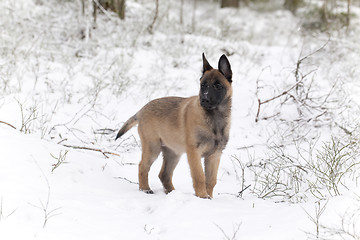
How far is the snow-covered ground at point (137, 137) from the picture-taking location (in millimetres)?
2893

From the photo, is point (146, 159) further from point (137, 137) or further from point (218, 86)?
point (137, 137)

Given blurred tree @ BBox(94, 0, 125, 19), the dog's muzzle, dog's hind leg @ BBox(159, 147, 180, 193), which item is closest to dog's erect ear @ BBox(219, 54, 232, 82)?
the dog's muzzle

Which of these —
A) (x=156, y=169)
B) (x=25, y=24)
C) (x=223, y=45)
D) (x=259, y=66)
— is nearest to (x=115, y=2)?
(x=25, y=24)

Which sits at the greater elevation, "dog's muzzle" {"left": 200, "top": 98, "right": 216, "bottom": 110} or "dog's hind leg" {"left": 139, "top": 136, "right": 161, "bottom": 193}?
"dog's muzzle" {"left": 200, "top": 98, "right": 216, "bottom": 110}

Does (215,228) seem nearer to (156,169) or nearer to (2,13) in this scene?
(156,169)

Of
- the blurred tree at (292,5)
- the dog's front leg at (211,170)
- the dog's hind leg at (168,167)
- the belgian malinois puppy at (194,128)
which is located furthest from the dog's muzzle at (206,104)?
the blurred tree at (292,5)

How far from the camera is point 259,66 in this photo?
8938 millimetres

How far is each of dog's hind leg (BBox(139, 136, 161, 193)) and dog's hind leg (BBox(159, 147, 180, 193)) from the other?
0.21m

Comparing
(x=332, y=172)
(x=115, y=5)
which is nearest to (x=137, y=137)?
(x=332, y=172)

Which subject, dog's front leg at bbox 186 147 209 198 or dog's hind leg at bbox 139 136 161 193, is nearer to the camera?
dog's front leg at bbox 186 147 209 198

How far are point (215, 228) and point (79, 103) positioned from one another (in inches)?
165

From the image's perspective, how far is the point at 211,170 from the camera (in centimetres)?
427

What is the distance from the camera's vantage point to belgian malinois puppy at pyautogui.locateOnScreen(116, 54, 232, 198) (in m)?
3.90

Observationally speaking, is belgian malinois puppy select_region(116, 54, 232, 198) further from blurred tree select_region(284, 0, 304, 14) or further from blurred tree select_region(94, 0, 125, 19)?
blurred tree select_region(284, 0, 304, 14)
